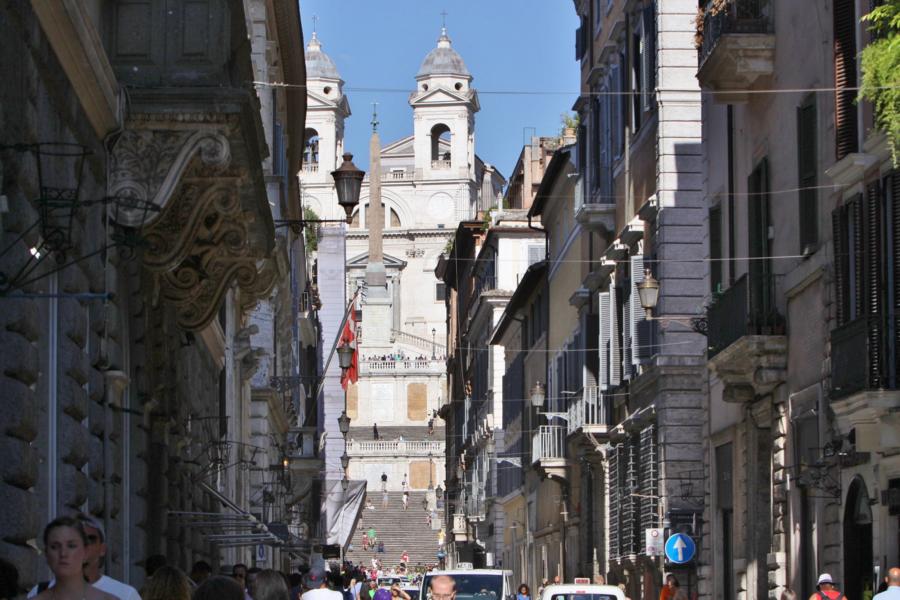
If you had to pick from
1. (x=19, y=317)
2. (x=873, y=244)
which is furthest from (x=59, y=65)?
(x=873, y=244)

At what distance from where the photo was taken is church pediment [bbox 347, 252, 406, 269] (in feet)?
554

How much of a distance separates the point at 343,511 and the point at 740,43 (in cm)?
3688

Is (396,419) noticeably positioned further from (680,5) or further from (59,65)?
(59,65)

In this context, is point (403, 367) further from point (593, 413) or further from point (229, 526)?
point (229, 526)

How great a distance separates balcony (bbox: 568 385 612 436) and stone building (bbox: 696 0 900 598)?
27.8 feet

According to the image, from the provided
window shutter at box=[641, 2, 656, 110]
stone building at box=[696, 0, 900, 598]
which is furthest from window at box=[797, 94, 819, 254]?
window shutter at box=[641, 2, 656, 110]

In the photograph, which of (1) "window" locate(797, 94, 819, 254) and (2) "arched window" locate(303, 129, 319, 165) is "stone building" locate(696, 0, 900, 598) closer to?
(1) "window" locate(797, 94, 819, 254)

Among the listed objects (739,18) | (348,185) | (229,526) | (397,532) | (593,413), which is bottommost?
(229,526)

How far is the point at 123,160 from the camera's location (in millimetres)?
14430

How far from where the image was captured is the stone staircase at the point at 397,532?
11338cm

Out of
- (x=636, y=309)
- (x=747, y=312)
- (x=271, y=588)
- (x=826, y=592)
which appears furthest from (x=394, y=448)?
(x=271, y=588)

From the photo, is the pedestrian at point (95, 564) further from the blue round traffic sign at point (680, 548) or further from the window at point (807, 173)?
the blue round traffic sign at point (680, 548)

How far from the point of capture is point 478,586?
93.0 feet

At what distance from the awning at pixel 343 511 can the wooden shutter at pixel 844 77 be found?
3632 cm
